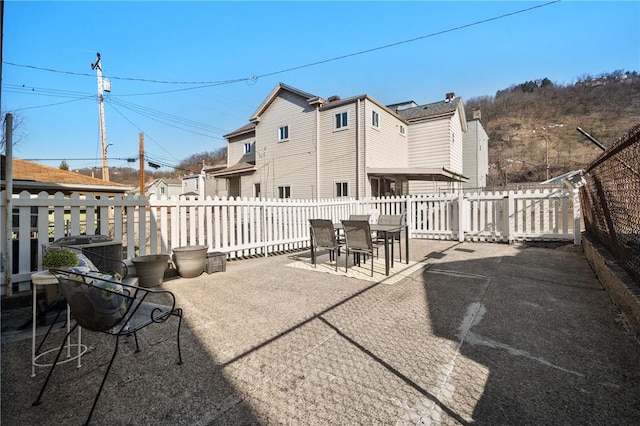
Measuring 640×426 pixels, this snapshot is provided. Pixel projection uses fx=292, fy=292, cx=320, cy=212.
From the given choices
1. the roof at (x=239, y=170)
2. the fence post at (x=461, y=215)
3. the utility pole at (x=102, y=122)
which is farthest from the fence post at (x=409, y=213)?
the utility pole at (x=102, y=122)

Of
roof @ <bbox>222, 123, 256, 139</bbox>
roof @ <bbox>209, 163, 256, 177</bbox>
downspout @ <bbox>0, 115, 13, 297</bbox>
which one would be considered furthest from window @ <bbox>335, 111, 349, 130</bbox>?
downspout @ <bbox>0, 115, 13, 297</bbox>

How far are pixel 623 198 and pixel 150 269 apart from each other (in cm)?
668

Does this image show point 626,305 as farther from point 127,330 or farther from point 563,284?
point 127,330

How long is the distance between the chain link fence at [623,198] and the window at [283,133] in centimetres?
1411

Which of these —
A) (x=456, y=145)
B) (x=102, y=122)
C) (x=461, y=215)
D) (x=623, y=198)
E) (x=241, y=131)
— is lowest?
(x=461, y=215)

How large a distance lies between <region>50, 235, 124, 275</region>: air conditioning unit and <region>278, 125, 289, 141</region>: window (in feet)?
44.2

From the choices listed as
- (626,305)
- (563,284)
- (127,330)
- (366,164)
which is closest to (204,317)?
(127,330)

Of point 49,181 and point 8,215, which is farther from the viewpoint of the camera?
point 49,181

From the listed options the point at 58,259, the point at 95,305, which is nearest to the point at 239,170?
the point at 58,259

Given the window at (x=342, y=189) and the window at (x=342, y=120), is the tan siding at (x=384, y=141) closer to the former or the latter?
the window at (x=342, y=120)

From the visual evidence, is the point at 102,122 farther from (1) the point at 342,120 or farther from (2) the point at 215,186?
(1) the point at 342,120

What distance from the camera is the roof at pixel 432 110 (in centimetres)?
1731

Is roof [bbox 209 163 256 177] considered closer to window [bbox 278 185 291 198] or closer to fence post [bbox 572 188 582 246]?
window [bbox 278 185 291 198]

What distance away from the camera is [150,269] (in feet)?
15.6
